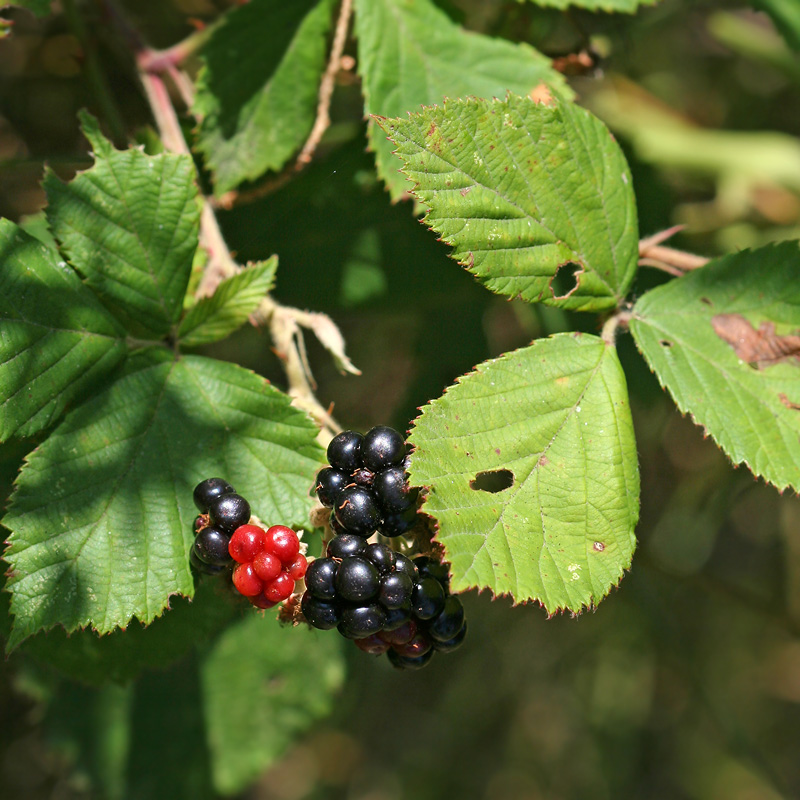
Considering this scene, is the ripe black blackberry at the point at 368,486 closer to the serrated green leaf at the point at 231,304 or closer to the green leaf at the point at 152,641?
the serrated green leaf at the point at 231,304

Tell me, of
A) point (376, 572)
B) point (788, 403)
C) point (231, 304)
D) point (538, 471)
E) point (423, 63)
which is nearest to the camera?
point (376, 572)

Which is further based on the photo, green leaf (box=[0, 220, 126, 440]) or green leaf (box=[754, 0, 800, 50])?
green leaf (box=[754, 0, 800, 50])

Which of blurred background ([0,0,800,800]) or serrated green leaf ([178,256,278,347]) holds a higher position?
serrated green leaf ([178,256,278,347])

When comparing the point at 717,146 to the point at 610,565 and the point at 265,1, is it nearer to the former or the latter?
the point at 265,1

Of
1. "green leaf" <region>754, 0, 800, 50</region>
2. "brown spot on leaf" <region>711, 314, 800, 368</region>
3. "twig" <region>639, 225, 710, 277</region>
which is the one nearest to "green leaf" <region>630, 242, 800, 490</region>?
"brown spot on leaf" <region>711, 314, 800, 368</region>

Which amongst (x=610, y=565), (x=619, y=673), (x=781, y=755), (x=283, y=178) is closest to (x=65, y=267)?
(x=283, y=178)

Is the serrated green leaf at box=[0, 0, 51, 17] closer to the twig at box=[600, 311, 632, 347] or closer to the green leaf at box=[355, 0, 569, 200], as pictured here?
A: the green leaf at box=[355, 0, 569, 200]

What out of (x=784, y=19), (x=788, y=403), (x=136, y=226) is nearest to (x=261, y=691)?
(x=136, y=226)

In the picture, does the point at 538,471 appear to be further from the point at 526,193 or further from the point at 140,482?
the point at 140,482
